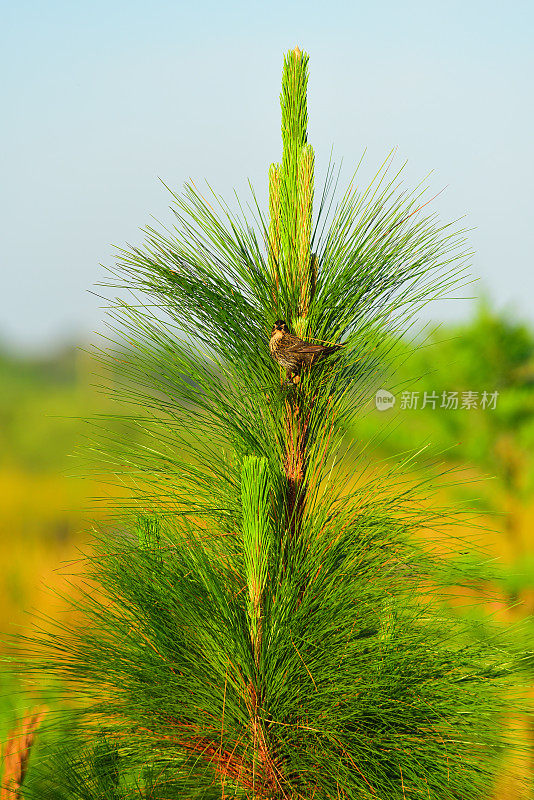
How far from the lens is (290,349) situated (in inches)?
53.9

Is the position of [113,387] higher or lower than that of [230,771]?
higher

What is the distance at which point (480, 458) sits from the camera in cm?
747

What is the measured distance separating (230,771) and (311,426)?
2.30ft

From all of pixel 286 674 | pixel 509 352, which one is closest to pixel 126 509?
pixel 286 674

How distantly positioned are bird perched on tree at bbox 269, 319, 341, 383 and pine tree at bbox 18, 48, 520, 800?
0.07 m

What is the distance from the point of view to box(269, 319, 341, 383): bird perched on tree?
136cm

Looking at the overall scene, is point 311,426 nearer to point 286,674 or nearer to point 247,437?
point 247,437

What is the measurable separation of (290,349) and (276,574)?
17.6 inches

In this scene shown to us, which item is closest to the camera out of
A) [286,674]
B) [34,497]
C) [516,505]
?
[286,674]

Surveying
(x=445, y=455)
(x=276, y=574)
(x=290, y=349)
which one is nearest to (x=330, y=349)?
(x=290, y=349)

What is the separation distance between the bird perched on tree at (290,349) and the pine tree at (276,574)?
0.23ft

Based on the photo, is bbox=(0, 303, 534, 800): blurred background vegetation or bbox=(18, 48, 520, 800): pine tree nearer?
bbox=(18, 48, 520, 800): pine tree

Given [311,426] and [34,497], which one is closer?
[311,426]

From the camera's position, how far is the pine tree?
1.29 metres
